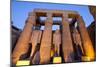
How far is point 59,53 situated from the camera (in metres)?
2.56

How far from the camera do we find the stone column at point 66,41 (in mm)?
2598

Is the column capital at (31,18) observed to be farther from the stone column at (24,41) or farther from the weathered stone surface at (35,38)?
the weathered stone surface at (35,38)

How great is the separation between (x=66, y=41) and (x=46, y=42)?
0.97 feet

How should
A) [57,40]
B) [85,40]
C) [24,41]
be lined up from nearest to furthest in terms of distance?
[24,41]
[57,40]
[85,40]

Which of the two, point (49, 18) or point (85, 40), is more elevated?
point (49, 18)

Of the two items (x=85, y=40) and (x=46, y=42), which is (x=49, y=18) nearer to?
(x=46, y=42)

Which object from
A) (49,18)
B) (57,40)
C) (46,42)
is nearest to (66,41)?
(57,40)

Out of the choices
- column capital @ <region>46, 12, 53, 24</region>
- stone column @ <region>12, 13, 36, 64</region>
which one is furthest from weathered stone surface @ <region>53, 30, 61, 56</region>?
stone column @ <region>12, 13, 36, 64</region>

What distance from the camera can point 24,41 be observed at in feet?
8.02

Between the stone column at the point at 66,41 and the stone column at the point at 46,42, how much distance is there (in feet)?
0.64

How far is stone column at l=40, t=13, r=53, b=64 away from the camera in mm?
2504

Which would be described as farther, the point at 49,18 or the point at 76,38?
the point at 76,38
